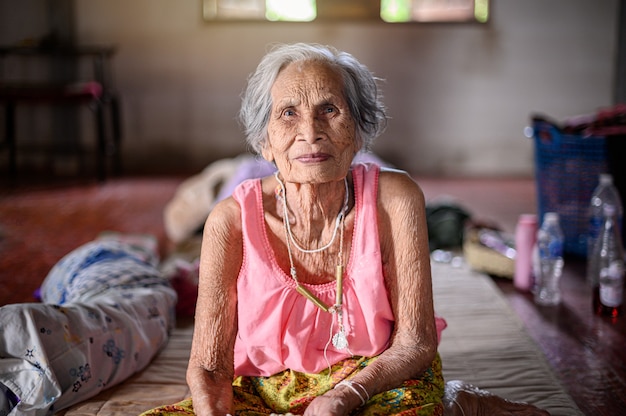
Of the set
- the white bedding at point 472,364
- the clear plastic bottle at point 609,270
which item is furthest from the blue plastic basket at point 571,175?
→ the white bedding at point 472,364

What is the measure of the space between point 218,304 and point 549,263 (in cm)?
167

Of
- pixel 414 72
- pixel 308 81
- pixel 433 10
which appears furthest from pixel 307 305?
pixel 433 10

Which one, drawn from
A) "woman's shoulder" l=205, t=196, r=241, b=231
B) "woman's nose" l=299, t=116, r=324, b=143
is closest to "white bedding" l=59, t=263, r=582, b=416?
"woman's shoulder" l=205, t=196, r=241, b=231

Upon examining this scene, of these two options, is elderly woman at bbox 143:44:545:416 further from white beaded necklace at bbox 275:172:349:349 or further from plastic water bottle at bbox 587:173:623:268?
plastic water bottle at bbox 587:173:623:268

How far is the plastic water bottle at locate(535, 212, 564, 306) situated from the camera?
8.77 feet

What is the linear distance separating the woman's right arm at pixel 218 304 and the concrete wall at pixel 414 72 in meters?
5.01

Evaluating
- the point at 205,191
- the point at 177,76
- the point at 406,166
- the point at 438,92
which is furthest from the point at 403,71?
the point at 205,191

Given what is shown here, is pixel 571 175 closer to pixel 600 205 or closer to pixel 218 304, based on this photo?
pixel 600 205

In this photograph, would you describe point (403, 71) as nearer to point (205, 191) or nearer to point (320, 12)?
point (320, 12)

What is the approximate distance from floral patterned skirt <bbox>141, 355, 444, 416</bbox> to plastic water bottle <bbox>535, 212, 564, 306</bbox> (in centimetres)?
129

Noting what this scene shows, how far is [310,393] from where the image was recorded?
4.75 feet

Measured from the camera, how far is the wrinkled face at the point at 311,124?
1390mm

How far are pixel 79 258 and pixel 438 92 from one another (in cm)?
465

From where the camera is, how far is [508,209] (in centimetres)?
470
